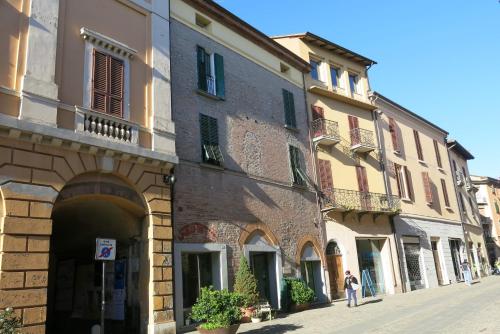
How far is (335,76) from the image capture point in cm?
2388

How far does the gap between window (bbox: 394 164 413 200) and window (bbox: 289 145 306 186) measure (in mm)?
8568

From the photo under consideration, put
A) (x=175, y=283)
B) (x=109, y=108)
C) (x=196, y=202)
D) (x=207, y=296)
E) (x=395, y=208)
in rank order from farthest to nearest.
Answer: (x=395, y=208), (x=196, y=202), (x=175, y=283), (x=109, y=108), (x=207, y=296)

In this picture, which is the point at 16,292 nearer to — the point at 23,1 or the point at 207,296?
the point at 207,296

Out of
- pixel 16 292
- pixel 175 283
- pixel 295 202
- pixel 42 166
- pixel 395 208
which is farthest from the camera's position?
pixel 395 208

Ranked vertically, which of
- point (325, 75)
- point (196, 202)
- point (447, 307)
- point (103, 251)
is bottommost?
point (447, 307)

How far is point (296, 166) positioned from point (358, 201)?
423 centimetres

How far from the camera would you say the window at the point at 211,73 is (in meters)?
15.8

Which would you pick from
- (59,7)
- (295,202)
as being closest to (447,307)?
(295,202)

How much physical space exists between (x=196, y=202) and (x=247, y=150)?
3657 mm

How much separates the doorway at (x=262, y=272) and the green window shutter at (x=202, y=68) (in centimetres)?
641

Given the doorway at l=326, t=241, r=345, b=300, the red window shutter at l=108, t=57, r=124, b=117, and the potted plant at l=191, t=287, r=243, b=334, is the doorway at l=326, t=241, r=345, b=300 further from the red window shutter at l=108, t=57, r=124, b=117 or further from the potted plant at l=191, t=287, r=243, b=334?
the red window shutter at l=108, t=57, r=124, b=117

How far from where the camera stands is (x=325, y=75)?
901 inches

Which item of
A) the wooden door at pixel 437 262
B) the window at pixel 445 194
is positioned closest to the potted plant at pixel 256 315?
the wooden door at pixel 437 262

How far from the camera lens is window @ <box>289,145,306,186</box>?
18.8 metres
